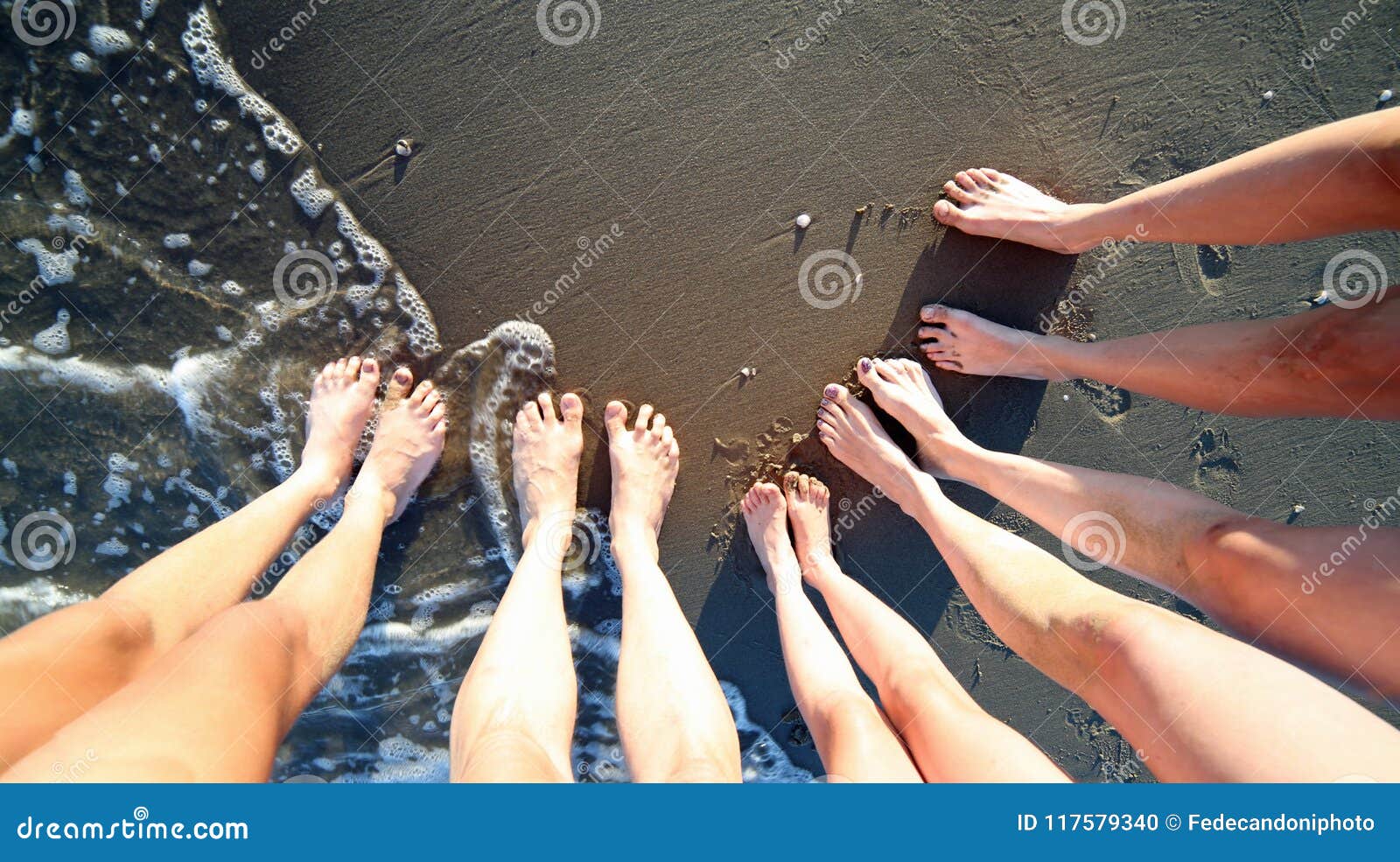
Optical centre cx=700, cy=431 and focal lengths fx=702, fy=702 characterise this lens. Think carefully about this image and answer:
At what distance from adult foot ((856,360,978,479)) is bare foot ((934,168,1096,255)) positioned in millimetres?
543

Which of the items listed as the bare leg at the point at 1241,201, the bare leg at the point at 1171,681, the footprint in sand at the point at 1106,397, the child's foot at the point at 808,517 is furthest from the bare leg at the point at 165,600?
the footprint in sand at the point at 1106,397

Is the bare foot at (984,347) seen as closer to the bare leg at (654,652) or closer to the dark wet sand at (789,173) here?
the dark wet sand at (789,173)

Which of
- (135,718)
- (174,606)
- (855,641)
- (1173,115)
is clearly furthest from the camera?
(1173,115)

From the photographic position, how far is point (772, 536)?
8.57 feet

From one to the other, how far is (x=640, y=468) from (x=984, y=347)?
1.32m

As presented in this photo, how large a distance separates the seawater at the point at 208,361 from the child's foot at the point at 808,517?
669 mm

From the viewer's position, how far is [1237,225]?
2109 millimetres

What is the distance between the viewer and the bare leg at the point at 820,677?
181 centimetres

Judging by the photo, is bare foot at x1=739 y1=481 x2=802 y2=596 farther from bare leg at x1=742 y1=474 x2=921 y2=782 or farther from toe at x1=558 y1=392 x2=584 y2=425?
toe at x1=558 y1=392 x2=584 y2=425

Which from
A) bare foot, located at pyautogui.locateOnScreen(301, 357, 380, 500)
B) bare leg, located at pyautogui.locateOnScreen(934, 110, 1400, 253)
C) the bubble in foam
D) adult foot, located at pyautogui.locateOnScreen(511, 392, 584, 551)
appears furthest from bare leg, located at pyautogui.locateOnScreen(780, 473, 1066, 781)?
the bubble in foam

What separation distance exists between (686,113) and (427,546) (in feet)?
6.19

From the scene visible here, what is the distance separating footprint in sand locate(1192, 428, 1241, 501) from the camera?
2693 mm
